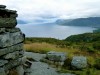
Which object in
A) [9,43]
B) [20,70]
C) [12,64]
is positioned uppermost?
[9,43]

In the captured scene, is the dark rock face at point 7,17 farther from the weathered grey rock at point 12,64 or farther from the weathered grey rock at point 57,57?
the weathered grey rock at point 57,57

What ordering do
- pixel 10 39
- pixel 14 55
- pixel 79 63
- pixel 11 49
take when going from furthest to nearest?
pixel 79 63 < pixel 14 55 < pixel 11 49 < pixel 10 39

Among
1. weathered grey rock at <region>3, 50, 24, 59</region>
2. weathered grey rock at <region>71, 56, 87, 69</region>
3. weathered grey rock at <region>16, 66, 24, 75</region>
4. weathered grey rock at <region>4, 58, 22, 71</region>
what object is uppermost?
weathered grey rock at <region>3, 50, 24, 59</region>

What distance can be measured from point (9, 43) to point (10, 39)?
8.7 inches

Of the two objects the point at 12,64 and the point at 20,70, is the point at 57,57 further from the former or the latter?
the point at 12,64

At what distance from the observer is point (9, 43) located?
48.2 ft

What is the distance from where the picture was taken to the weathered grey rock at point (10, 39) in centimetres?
1418

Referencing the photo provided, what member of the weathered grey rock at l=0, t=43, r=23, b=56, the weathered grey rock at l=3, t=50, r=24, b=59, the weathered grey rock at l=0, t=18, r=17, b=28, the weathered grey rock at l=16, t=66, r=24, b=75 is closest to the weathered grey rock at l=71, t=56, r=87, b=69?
the weathered grey rock at l=16, t=66, r=24, b=75

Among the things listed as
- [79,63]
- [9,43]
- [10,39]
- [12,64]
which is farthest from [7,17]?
[79,63]

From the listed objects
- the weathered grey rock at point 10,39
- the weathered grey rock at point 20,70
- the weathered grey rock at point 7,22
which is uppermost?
the weathered grey rock at point 7,22

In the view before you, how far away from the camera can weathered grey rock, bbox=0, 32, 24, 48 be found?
14.2 metres

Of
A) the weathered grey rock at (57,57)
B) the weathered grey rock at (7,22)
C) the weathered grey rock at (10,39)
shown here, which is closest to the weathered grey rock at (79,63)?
the weathered grey rock at (57,57)

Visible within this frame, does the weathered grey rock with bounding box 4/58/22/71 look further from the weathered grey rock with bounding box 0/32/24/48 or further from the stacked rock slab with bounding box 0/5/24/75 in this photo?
the weathered grey rock with bounding box 0/32/24/48

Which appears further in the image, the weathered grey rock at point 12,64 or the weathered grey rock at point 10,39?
the weathered grey rock at point 12,64
